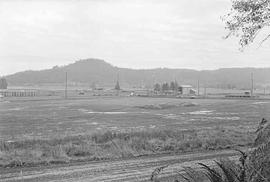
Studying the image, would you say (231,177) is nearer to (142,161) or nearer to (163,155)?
(142,161)

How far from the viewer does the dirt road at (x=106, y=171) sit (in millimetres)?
11625

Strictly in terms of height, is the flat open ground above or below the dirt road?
below

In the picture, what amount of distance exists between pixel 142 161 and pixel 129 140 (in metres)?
3.94

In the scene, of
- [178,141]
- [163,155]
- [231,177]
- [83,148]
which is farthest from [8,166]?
[231,177]

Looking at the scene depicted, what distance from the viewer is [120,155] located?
15664 mm

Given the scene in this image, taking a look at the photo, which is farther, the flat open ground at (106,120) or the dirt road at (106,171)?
the flat open ground at (106,120)

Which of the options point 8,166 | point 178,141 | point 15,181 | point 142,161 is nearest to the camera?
point 15,181

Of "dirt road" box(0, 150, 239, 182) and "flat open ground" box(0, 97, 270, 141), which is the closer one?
"dirt road" box(0, 150, 239, 182)

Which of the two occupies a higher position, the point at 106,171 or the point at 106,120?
the point at 106,171

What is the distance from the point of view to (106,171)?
12.6 m

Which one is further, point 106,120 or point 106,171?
point 106,120

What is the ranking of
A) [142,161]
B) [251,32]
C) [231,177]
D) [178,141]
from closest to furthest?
[231,177]
[251,32]
[142,161]
[178,141]

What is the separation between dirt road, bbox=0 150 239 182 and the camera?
11.6 meters

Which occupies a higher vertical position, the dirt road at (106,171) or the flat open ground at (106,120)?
the dirt road at (106,171)
